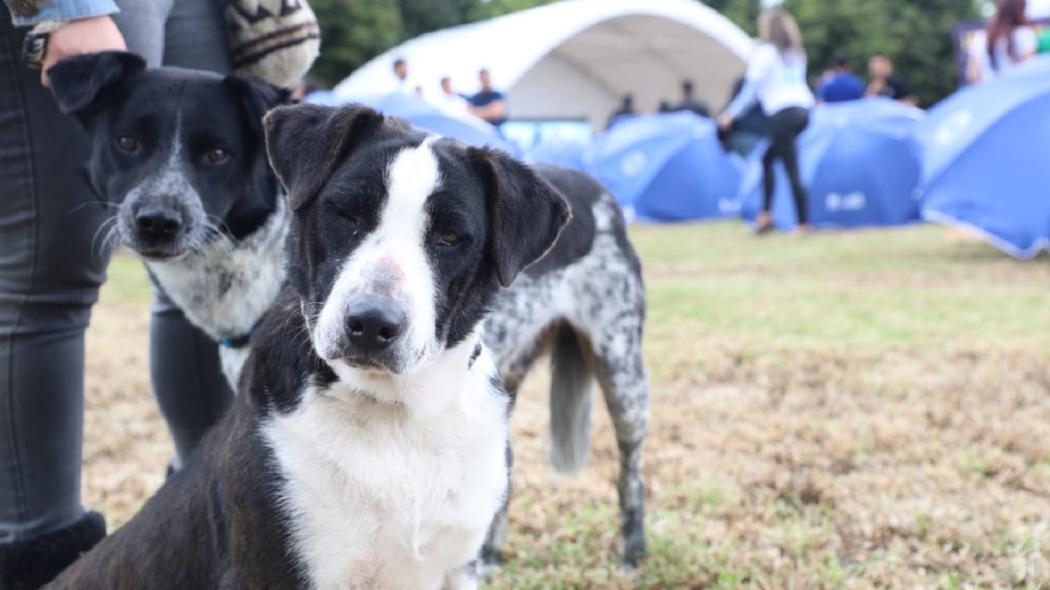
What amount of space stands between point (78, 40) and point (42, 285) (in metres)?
0.54

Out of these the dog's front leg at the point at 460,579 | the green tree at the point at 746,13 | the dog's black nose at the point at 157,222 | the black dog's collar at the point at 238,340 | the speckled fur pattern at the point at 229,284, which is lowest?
the green tree at the point at 746,13

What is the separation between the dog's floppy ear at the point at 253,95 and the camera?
2.41m

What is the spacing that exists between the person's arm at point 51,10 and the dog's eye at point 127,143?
0.39 m

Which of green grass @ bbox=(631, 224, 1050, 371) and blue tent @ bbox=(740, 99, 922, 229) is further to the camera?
blue tent @ bbox=(740, 99, 922, 229)

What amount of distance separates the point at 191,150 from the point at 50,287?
473mm

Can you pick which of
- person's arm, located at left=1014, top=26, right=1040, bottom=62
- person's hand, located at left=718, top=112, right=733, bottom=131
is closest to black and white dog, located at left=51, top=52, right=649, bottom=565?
Answer: person's arm, located at left=1014, top=26, right=1040, bottom=62

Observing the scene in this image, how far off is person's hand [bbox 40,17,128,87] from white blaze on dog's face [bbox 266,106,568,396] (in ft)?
1.75

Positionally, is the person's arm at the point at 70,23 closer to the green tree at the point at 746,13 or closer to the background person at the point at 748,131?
the background person at the point at 748,131

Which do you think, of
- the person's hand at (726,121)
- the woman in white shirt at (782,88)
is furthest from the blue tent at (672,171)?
the woman in white shirt at (782,88)

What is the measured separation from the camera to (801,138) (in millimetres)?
12891

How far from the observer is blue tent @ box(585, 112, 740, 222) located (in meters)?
15.2

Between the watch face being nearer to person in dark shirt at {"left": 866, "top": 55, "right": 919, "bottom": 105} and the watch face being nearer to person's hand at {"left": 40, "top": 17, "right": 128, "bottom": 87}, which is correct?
person's hand at {"left": 40, "top": 17, "right": 128, "bottom": 87}

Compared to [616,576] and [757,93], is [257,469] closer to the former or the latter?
[616,576]

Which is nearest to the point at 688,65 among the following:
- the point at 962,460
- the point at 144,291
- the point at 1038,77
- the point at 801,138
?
the point at 801,138
